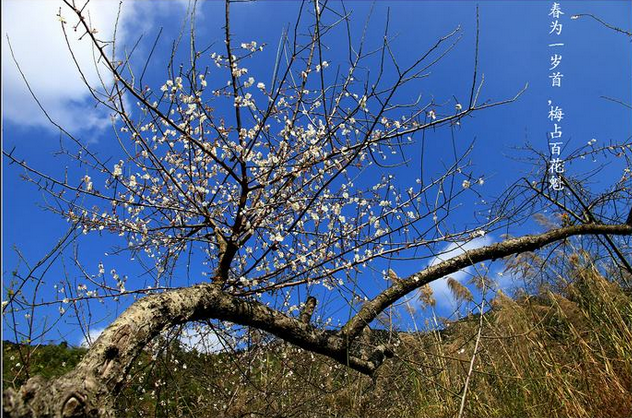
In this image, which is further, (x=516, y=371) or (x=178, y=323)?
(x=516, y=371)

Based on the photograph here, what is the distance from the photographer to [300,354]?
19.1 feet

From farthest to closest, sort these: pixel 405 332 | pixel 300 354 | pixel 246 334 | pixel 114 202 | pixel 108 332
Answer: pixel 300 354 → pixel 405 332 → pixel 246 334 → pixel 114 202 → pixel 108 332

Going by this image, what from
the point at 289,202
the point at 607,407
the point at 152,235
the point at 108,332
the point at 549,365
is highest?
the point at 152,235

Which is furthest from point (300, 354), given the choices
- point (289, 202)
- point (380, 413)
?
point (289, 202)

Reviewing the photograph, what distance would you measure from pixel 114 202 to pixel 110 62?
1.08 m

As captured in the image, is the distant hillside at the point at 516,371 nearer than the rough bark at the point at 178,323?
No

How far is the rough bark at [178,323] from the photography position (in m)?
1.71

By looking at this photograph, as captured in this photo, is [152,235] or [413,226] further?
[152,235]

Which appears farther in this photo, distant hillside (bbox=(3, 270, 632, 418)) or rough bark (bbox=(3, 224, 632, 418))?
distant hillside (bbox=(3, 270, 632, 418))

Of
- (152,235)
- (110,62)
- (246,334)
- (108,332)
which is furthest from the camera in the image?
(246,334)

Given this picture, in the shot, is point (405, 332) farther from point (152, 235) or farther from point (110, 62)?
point (110, 62)

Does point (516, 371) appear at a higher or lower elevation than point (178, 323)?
lower

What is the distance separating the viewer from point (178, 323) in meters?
2.44

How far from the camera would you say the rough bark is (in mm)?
1713
